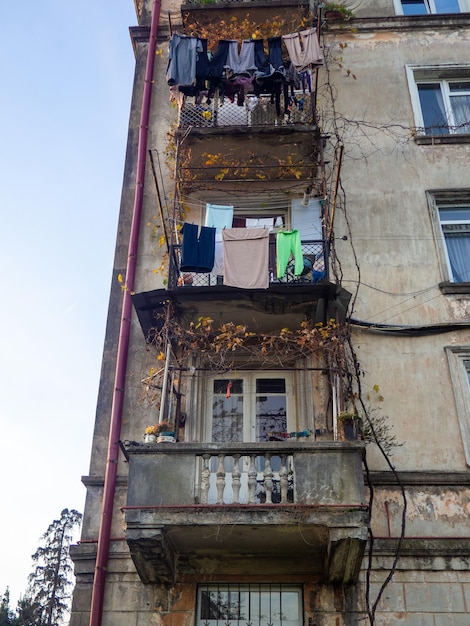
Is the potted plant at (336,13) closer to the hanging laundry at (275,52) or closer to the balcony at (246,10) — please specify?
the balcony at (246,10)

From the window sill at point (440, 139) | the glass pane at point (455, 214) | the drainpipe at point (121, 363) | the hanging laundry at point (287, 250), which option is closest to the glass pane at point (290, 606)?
the drainpipe at point (121, 363)

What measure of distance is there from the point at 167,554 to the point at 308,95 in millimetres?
9854

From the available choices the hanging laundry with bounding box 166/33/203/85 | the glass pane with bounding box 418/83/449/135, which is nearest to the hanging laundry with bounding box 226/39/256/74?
the hanging laundry with bounding box 166/33/203/85

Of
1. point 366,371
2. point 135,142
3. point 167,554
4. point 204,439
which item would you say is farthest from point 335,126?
point 167,554

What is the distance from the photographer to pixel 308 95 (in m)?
15.1

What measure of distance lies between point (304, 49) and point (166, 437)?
8547 mm

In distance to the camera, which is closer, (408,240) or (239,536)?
(239,536)

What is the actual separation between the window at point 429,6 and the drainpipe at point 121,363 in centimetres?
601

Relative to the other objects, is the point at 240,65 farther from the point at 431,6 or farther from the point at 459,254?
the point at 431,6

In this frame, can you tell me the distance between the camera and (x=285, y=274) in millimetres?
12711

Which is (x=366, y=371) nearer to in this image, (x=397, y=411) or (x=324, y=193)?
(x=397, y=411)

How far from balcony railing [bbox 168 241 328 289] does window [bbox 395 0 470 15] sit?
7.82m

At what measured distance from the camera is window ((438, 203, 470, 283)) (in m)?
13.6

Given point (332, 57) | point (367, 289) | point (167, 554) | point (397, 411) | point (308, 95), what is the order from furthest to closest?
point (332, 57)
point (308, 95)
point (367, 289)
point (397, 411)
point (167, 554)
